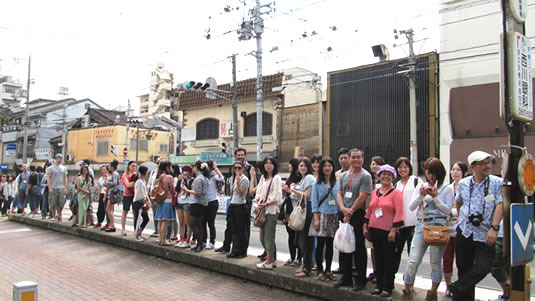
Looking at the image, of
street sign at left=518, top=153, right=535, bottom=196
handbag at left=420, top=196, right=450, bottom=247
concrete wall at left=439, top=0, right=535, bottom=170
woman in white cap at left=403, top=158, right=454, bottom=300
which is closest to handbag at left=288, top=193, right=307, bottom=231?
woman in white cap at left=403, top=158, right=454, bottom=300

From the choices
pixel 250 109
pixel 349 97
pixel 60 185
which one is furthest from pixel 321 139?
pixel 60 185

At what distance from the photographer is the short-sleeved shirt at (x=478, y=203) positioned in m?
4.33

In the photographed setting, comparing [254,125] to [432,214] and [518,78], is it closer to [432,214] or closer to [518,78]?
[432,214]

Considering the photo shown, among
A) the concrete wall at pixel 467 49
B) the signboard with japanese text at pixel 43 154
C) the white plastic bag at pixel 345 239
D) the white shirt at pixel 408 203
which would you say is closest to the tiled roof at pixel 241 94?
the concrete wall at pixel 467 49

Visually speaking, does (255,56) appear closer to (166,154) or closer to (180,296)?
(180,296)

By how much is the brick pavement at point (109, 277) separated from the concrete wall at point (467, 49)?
14.2m

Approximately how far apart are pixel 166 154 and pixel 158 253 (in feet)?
115

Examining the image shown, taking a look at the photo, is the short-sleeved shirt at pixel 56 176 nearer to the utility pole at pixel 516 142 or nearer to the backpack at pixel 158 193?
the backpack at pixel 158 193

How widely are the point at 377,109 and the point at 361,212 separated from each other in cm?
1618

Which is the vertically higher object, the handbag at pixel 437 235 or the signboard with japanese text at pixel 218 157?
the signboard with japanese text at pixel 218 157

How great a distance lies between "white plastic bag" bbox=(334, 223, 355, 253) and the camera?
5.02 m

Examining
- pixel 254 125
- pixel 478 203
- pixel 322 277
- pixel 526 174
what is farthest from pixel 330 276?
pixel 254 125

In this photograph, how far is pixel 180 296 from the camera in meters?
5.64

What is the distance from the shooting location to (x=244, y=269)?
6336mm
